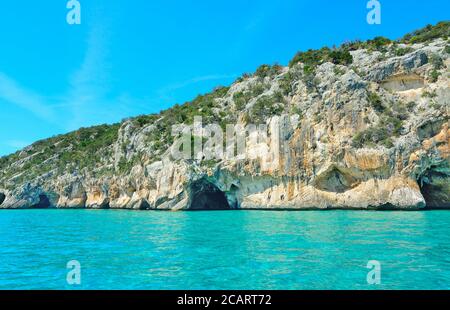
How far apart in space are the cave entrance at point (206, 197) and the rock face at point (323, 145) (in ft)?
0.53

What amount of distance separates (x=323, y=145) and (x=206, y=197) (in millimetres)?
17577

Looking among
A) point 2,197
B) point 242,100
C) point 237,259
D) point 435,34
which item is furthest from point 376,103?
point 2,197

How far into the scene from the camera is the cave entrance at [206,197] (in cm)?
4622

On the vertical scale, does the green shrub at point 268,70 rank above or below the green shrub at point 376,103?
above

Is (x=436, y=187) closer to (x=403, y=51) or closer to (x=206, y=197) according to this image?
(x=403, y=51)

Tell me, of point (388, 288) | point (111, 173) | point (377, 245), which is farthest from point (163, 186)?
point (388, 288)

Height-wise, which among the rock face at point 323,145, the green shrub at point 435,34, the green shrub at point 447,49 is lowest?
the rock face at point 323,145

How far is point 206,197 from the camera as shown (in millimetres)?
49469

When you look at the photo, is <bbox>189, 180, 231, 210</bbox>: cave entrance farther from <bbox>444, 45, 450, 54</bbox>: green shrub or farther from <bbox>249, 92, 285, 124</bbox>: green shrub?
<bbox>444, 45, 450, 54</bbox>: green shrub

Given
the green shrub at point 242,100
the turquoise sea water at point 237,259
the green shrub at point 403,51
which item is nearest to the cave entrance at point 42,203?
the green shrub at point 242,100

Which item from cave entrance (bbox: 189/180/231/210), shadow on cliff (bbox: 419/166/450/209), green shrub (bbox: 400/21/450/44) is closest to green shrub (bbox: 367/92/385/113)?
shadow on cliff (bbox: 419/166/450/209)

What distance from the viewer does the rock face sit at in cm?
3650

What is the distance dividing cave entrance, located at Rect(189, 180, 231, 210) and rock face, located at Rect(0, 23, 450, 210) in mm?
161

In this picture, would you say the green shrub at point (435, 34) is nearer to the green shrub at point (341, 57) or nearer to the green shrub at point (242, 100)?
the green shrub at point (341, 57)
